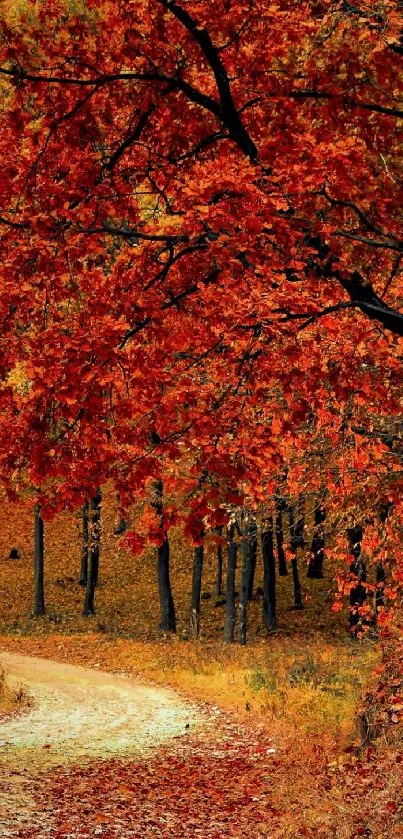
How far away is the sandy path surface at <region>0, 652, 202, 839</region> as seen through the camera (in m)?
11.2

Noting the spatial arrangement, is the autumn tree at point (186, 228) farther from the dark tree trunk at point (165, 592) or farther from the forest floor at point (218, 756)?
the dark tree trunk at point (165, 592)

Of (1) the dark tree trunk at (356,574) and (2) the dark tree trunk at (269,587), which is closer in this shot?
(1) the dark tree trunk at (356,574)

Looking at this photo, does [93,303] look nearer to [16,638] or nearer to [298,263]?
[298,263]

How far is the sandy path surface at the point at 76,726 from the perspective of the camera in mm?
11227

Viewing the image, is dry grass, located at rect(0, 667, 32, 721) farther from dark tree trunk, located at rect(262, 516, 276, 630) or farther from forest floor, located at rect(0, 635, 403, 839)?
dark tree trunk, located at rect(262, 516, 276, 630)

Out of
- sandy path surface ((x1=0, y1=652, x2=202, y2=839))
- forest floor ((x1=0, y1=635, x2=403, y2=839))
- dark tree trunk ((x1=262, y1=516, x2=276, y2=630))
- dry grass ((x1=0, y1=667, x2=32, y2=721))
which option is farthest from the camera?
dark tree trunk ((x1=262, y1=516, x2=276, y2=630))

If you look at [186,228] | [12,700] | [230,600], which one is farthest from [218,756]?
[230,600]

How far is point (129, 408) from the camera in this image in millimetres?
6867

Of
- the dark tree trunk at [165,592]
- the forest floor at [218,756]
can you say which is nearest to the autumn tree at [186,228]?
the forest floor at [218,756]

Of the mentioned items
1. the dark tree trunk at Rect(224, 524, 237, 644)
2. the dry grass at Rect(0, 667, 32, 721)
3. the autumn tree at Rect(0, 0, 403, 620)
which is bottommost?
the dry grass at Rect(0, 667, 32, 721)

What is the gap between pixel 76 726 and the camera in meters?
14.8

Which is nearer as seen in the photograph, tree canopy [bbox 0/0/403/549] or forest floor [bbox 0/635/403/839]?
tree canopy [bbox 0/0/403/549]

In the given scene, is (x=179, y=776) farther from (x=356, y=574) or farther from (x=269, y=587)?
(x=269, y=587)

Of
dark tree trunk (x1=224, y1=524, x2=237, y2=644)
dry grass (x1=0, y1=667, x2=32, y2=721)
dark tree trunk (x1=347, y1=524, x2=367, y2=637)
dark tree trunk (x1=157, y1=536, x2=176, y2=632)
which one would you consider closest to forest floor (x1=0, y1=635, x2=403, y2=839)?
dry grass (x1=0, y1=667, x2=32, y2=721)
